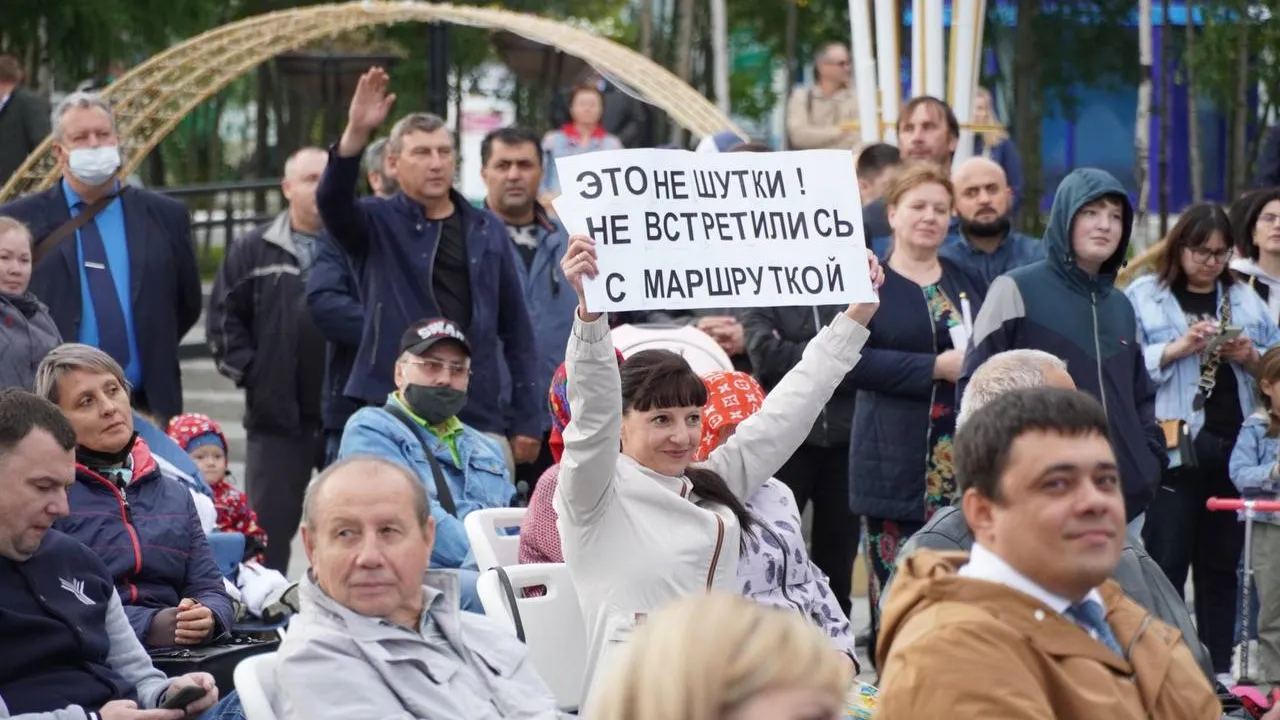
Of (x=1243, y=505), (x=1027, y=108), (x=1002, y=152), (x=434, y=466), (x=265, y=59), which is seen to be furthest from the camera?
(x=1027, y=108)

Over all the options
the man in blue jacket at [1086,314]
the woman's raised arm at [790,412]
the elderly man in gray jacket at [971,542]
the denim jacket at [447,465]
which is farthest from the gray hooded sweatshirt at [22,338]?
the elderly man in gray jacket at [971,542]

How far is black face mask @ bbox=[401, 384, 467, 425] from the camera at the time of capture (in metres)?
7.43

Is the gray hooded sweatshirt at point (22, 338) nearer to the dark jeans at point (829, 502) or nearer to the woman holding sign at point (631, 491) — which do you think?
the woman holding sign at point (631, 491)

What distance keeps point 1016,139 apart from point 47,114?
11298 mm

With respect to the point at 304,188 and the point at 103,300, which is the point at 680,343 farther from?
the point at 304,188

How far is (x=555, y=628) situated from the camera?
594cm

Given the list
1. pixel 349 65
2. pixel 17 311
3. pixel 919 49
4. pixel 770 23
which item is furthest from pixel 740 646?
pixel 770 23

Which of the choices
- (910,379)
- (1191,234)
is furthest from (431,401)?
(1191,234)

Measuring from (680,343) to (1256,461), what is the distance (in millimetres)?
2329

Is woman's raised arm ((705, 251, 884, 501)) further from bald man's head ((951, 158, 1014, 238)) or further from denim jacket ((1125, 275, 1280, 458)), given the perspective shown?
denim jacket ((1125, 275, 1280, 458))

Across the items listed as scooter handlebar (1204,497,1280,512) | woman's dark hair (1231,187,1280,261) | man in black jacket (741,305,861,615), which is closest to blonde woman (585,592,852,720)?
scooter handlebar (1204,497,1280,512)

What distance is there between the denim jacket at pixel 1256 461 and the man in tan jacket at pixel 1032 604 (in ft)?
14.9

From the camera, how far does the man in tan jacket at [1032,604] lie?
11.6 ft

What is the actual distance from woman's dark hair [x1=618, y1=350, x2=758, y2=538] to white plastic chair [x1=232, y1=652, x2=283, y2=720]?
1552 mm
